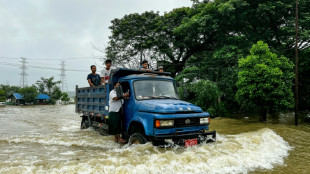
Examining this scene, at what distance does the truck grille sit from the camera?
17.9ft

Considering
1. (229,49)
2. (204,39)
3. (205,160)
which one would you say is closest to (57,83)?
(204,39)

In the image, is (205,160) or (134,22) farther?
(134,22)

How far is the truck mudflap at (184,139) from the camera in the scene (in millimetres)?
5105

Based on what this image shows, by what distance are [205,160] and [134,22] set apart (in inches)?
946

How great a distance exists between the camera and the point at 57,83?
66750mm

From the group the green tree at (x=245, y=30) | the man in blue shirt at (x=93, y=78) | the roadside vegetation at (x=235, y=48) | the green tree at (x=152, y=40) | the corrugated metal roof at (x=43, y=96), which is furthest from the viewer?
the corrugated metal roof at (x=43, y=96)

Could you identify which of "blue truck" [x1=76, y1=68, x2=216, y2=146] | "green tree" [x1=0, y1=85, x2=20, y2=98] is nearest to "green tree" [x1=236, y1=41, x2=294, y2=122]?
"blue truck" [x1=76, y1=68, x2=216, y2=146]

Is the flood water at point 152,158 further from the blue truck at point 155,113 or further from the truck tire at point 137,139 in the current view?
the blue truck at point 155,113

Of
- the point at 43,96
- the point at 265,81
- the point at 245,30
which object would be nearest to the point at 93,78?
the point at 265,81

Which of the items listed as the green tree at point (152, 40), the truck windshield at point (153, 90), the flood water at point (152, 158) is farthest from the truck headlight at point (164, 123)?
the green tree at point (152, 40)

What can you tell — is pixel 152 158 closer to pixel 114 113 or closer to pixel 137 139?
pixel 137 139

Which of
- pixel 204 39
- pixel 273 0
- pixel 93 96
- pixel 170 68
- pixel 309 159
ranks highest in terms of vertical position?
pixel 273 0

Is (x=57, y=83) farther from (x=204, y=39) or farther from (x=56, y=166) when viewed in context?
(x=56, y=166)

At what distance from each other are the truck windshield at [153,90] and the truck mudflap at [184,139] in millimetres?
1526
